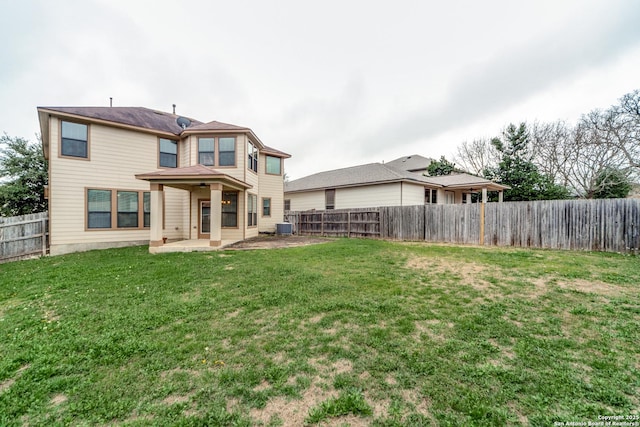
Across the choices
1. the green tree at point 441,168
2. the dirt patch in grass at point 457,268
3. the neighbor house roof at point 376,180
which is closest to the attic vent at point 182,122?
the neighbor house roof at point 376,180

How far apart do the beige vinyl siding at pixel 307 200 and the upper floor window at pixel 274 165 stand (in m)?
4.81

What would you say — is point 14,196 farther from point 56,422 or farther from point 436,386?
point 436,386

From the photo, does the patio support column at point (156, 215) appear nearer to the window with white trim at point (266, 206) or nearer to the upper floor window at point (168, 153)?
the upper floor window at point (168, 153)

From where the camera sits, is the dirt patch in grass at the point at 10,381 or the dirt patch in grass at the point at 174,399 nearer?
the dirt patch in grass at the point at 174,399

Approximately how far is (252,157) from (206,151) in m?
2.21

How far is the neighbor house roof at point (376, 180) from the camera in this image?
1630cm

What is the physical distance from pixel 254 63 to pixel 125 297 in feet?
43.7

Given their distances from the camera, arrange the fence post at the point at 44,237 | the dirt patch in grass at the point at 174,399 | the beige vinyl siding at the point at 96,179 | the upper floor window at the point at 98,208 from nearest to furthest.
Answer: the dirt patch in grass at the point at 174,399, the fence post at the point at 44,237, the beige vinyl siding at the point at 96,179, the upper floor window at the point at 98,208

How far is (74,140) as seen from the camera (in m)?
10.6

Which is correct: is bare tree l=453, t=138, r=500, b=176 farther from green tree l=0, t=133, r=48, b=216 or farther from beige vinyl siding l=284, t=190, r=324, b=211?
green tree l=0, t=133, r=48, b=216

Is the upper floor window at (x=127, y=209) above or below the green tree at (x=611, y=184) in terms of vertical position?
below

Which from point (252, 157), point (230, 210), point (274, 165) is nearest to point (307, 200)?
point (274, 165)

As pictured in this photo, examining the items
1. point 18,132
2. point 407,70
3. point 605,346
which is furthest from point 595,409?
point 18,132

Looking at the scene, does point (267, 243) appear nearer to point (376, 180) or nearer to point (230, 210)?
point (230, 210)
